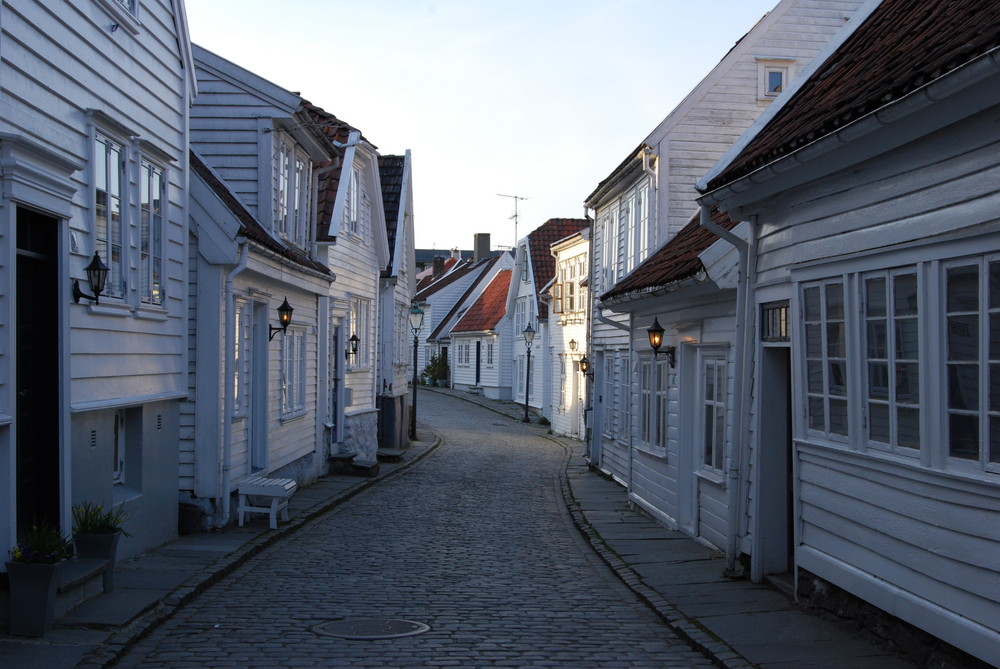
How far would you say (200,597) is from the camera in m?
9.57

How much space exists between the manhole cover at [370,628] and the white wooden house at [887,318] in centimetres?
316

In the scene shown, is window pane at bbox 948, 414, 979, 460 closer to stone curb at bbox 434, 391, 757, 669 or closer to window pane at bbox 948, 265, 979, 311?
window pane at bbox 948, 265, 979, 311

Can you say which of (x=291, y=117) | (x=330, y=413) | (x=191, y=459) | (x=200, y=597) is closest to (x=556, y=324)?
(x=330, y=413)

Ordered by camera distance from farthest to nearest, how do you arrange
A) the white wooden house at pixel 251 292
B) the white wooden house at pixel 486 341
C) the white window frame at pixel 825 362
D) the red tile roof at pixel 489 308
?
the red tile roof at pixel 489 308 < the white wooden house at pixel 486 341 < the white wooden house at pixel 251 292 < the white window frame at pixel 825 362

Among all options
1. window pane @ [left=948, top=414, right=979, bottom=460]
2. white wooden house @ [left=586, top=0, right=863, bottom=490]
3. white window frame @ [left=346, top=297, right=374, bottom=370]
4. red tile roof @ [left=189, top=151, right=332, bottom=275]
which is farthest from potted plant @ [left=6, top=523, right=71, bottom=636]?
white window frame @ [left=346, top=297, right=374, bottom=370]

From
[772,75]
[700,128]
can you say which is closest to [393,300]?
[700,128]

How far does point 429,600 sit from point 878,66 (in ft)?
18.9

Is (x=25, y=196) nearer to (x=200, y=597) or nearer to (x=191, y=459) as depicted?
(x=200, y=597)

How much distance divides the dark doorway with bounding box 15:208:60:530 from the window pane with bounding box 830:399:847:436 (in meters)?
6.04

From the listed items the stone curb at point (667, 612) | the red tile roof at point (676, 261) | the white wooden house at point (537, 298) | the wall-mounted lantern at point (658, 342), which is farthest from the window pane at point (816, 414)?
the white wooden house at point (537, 298)

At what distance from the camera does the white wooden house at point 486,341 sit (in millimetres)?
51406

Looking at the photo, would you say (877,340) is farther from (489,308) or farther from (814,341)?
(489,308)

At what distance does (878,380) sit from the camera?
7.33 m

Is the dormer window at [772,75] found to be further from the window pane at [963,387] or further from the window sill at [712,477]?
the window pane at [963,387]
